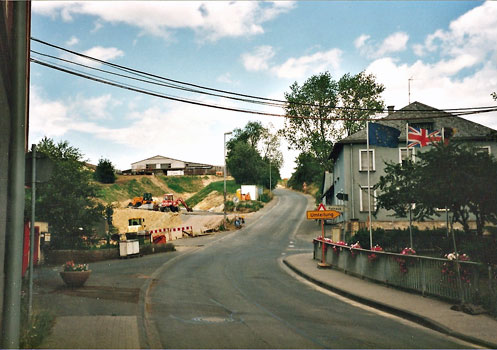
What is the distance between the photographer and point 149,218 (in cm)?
5912

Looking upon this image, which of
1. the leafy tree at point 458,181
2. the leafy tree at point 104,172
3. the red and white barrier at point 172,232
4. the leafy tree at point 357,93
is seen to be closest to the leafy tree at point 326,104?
the leafy tree at point 357,93

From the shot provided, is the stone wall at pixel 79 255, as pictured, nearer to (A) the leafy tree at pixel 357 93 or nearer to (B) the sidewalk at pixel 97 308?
(B) the sidewalk at pixel 97 308

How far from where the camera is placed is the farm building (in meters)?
119

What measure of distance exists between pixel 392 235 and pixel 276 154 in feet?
300

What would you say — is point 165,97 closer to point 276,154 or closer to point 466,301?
point 466,301

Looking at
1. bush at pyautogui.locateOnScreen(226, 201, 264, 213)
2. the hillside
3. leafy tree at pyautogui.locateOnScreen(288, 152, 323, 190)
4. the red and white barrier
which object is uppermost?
leafy tree at pyautogui.locateOnScreen(288, 152, 323, 190)

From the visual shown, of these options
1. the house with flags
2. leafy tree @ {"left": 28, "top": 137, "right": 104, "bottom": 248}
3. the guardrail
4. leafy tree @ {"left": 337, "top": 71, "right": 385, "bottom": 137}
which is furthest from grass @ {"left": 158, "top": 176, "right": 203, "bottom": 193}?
the guardrail

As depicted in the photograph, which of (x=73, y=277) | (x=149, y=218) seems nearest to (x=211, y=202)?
(x=149, y=218)

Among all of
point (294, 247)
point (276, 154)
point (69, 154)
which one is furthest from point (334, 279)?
point (276, 154)

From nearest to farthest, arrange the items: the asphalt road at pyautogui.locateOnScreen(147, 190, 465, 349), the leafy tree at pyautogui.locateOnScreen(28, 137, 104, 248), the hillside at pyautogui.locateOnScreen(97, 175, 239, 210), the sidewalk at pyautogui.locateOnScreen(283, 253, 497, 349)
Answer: the asphalt road at pyautogui.locateOnScreen(147, 190, 465, 349)
the sidewalk at pyautogui.locateOnScreen(283, 253, 497, 349)
the leafy tree at pyautogui.locateOnScreen(28, 137, 104, 248)
the hillside at pyautogui.locateOnScreen(97, 175, 239, 210)

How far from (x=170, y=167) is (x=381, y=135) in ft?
344

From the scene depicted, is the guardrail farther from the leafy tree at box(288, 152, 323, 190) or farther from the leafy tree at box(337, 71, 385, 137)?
the leafy tree at box(288, 152, 323, 190)

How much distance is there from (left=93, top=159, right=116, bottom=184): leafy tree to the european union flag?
80271 mm

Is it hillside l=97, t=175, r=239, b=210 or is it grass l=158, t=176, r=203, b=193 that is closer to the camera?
hillside l=97, t=175, r=239, b=210
